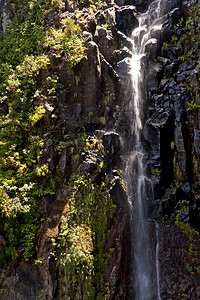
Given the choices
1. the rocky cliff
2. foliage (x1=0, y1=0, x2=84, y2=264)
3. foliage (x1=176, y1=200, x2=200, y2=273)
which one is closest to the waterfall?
the rocky cliff

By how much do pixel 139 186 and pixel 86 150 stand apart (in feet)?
8.11

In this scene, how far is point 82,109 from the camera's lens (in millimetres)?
8461

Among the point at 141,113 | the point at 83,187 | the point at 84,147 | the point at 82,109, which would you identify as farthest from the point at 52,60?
the point at 83,187

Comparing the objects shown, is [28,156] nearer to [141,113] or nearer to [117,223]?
[117,223]

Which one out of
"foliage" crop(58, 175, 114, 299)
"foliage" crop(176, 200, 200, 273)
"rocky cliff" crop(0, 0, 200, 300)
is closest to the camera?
"foliage" crop(58, 175, 114, 299)

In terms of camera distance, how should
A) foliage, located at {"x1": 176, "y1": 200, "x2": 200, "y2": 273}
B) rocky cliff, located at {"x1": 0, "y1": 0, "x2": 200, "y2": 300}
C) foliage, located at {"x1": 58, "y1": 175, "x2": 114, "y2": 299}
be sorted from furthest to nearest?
1. foliage, located at {"x1": 176, "y1": 200, "x2": 200, "y2": 273}
2. rocky cliff, located at {"x1": 0, "y1": 0, "x2": 200, "y2": 300}
3. foliage, located at {"x1": 58, "y1": 175, "x2": 114, "y2": 299}

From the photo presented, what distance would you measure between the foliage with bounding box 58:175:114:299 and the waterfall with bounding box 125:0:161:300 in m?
1.20

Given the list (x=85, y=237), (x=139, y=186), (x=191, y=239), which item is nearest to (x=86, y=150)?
(x=139, y=186)

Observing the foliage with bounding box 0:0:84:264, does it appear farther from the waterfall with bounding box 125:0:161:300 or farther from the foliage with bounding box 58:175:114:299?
the waterfall with bounding box 125:0:161:300

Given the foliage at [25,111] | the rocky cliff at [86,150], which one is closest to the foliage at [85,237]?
the rocky cliff at [86,150]

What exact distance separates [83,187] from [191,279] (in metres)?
4.56

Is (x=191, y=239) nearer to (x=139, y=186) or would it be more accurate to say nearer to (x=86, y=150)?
(x=139, y=186)

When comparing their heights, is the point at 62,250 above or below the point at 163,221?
below

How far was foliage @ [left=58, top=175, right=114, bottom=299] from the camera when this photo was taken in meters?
6.12
